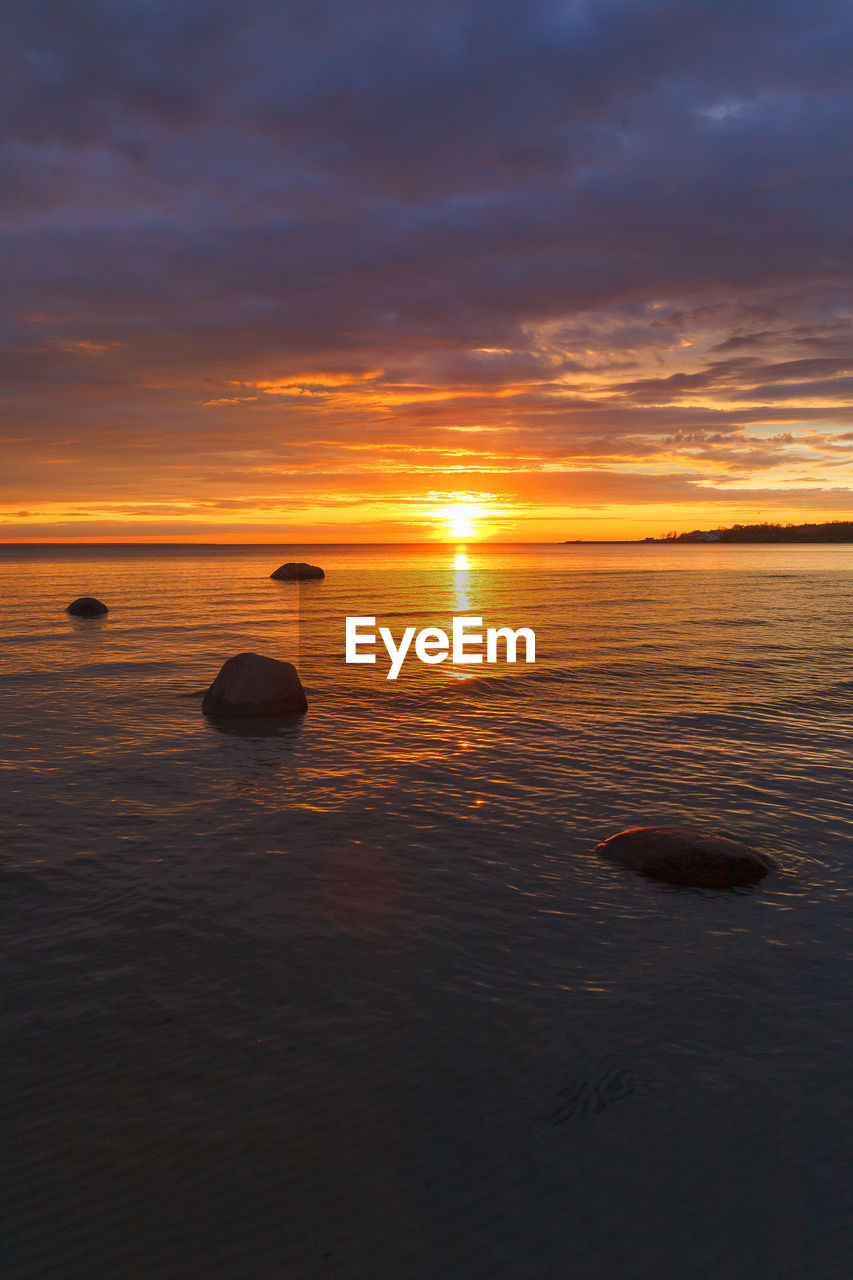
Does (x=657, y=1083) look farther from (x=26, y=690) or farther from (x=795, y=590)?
(x=795, y=590)

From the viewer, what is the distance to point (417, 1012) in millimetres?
7938

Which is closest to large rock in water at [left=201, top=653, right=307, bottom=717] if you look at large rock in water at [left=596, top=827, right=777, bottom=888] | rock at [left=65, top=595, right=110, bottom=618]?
large rock in water at [left=596, top=827, right=777, bottom=888]

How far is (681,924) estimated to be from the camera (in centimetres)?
978

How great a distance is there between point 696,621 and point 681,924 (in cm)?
3837

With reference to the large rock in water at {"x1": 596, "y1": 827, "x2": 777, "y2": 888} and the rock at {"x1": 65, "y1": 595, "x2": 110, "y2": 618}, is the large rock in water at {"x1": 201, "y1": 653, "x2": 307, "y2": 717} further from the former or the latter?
the rock at {"x1": 65, "y1": 595, "x2": 110, "y2": 618}

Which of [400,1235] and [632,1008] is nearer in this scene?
[400,1235]

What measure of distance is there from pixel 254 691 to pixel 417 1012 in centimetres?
1470

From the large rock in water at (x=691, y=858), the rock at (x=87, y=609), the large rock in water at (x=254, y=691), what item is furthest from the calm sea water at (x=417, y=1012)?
the rock at (x=87, y=609)

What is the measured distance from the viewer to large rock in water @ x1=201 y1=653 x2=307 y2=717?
70.3 ft

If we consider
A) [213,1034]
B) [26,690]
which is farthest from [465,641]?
[213,1034]

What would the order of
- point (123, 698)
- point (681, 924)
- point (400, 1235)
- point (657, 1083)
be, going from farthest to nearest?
1. point (123, 698)
2. point (681, 924)
3. point (657, 1083)
4. point (400, 1235)

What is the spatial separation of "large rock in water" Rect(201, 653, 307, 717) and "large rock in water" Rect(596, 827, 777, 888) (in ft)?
40.8

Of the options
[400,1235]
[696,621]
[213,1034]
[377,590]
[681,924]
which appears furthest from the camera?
[377,590]

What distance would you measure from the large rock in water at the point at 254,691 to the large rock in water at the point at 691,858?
12.4 meters
